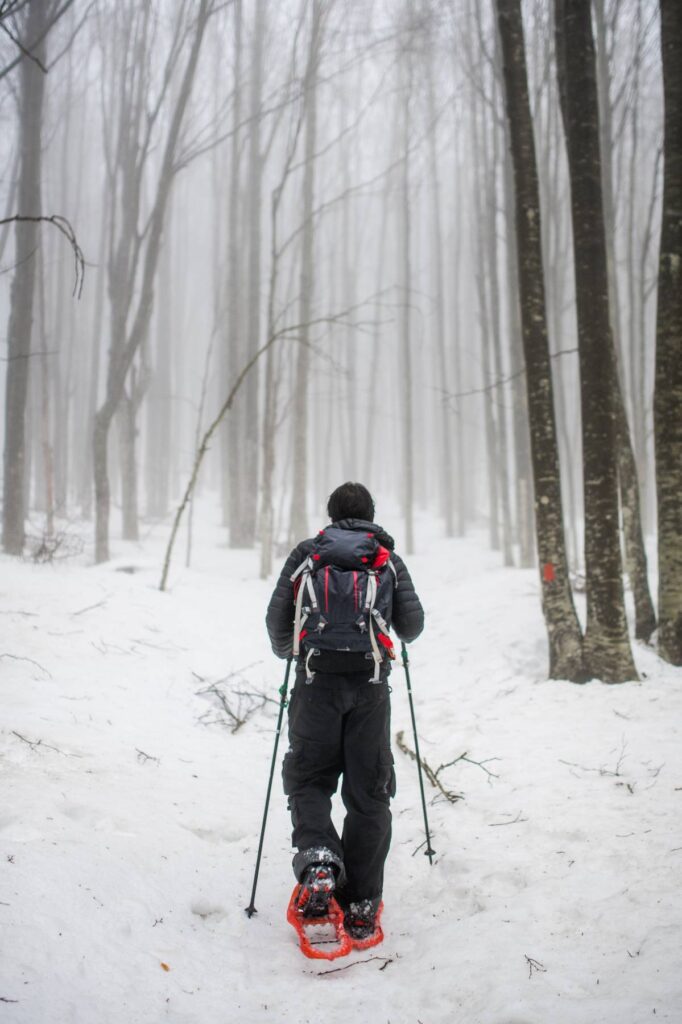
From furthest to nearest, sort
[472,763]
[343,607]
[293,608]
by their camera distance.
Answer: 1. [472,763]
2. [293,608]
3. [343,607]

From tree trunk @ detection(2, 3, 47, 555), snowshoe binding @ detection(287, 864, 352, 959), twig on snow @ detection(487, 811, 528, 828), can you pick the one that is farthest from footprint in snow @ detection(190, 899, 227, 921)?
tree trunk @ detection(2, 3, 47, 555)

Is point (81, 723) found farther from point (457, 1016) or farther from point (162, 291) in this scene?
point (162, 291)

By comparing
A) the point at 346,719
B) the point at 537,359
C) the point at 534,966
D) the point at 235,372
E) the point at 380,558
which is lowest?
the point at 534,966

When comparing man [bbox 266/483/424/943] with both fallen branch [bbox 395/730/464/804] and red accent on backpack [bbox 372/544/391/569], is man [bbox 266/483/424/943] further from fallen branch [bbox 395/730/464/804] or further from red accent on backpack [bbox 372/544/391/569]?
fallen branch [bbox 395/730/464/804]

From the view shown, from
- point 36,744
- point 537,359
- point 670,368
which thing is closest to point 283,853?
point 36,744

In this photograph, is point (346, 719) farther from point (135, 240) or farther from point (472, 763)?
point (135, 240)

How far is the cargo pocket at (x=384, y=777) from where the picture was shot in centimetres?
286

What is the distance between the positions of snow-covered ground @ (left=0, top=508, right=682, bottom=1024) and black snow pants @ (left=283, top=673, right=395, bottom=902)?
14.0 inches

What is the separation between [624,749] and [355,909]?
2.24 meters

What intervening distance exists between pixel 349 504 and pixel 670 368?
3.81 meters

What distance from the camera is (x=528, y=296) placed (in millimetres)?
5844

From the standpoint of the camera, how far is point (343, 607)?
284 centimetres

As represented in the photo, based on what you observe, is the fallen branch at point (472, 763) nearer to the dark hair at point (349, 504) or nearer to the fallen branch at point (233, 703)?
the fallen branch at point (233, 703)

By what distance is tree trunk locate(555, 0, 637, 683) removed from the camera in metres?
5.23
